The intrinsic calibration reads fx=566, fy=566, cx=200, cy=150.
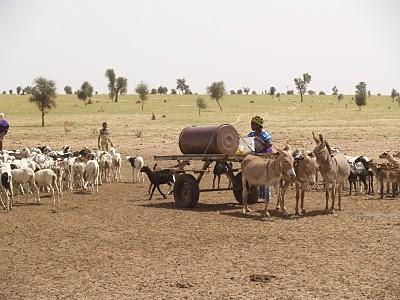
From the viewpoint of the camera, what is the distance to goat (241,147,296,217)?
559 inches

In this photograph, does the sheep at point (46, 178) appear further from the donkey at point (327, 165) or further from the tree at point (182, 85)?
the tree at point (182, 85)

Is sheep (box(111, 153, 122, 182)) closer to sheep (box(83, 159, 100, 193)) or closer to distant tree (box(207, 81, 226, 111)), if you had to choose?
sheep (box(83, 159, 100, 193))

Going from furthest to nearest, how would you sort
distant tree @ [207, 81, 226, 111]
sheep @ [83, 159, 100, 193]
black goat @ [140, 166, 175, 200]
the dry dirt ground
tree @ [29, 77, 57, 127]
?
distant tree @ [207, 81, 226, 111], tree @ [29, 77, 57, 127], sheep @ [83, 159, 100, 193], black goat @ [140, 166, 175, 200], the dry dirt ground

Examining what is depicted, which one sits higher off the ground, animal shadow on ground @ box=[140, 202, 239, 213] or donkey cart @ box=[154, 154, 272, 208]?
donkey cart @ box=[154, 154, 272, 208]

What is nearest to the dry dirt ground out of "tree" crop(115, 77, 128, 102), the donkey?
the donkey

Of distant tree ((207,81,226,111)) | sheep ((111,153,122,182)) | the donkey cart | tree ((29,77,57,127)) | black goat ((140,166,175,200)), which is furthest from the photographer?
distant tree ((207,81,226,111))

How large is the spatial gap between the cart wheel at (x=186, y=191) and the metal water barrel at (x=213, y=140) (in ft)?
3.06

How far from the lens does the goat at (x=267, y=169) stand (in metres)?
14.2

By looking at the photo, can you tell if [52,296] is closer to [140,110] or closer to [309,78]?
[140,110]

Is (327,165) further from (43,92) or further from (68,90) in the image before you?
(68,90)

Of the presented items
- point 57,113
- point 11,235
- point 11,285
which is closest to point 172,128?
point 57,113

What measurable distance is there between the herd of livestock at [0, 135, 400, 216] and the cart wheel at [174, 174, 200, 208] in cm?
89

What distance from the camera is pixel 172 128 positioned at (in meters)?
58.5

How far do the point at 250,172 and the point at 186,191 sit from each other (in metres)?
2.57
